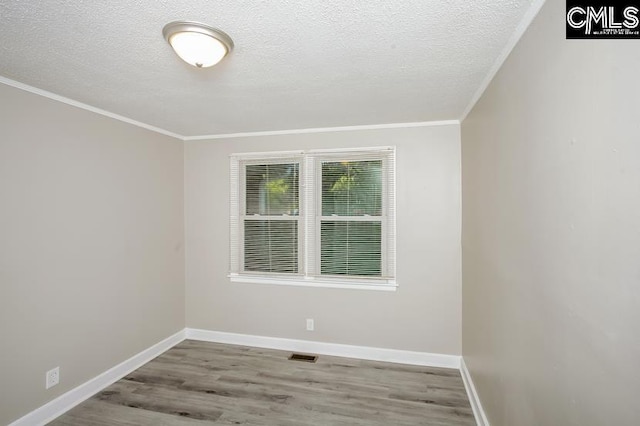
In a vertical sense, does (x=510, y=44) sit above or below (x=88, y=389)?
above

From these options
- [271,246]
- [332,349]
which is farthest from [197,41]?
[332,349]

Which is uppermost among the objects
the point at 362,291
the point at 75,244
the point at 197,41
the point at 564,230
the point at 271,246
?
the point at 197,41

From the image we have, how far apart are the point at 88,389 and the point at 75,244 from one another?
4.22 feet

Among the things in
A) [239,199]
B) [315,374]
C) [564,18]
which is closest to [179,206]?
[239,199]

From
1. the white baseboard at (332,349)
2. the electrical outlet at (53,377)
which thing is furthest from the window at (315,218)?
the electrical outlet at (53,377)

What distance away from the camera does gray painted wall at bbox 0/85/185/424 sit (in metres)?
2.09

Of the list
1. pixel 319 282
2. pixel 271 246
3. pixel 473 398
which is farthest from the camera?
pixel 271 246

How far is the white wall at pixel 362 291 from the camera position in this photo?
3080 millimetres

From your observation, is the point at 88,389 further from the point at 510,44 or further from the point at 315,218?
the point at 510,44

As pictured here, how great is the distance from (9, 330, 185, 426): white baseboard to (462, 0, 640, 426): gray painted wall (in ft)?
10.7

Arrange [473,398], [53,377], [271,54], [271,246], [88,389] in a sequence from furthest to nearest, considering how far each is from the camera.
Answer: [271,246] → [88,389] → [473,398] → [53,377] → [271,54]

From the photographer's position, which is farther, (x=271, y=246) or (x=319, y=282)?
(x=271, y=246)

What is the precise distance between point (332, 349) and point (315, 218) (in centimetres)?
151

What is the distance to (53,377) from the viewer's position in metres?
2.32
